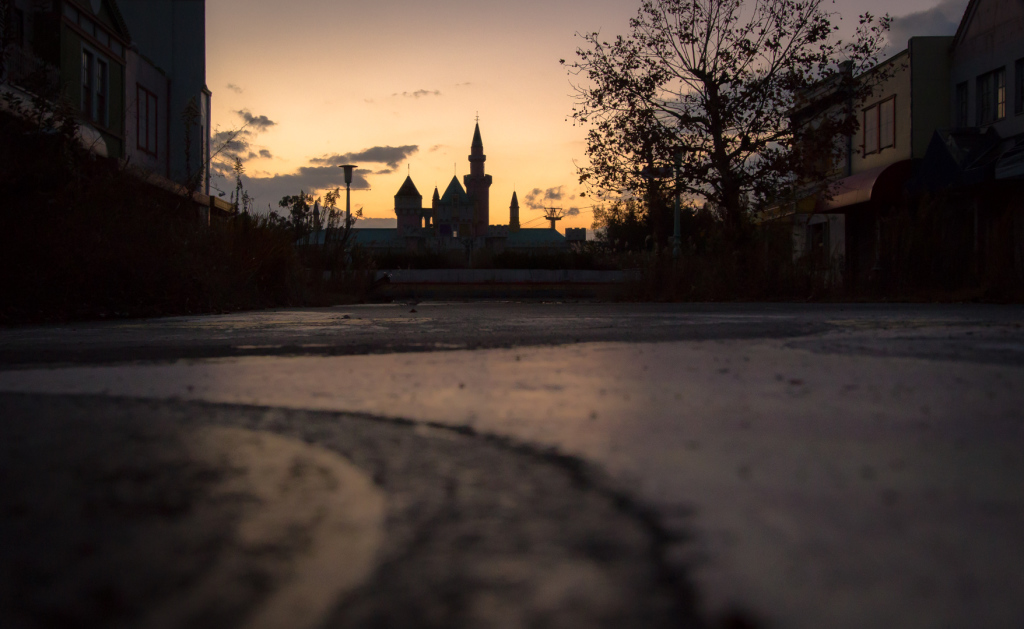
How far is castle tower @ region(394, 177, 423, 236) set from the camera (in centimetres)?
11750

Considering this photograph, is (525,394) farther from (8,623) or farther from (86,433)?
(8,623)

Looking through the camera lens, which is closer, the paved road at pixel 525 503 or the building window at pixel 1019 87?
the paved road at pixel 525 503

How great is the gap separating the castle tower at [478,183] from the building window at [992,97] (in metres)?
99.0

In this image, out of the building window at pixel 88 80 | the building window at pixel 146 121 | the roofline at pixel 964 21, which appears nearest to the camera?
the building window at pixel 88 80

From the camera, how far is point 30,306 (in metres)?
5.20

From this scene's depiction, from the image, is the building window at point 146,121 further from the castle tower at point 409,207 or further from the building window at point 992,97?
the castle tower at point 409,207

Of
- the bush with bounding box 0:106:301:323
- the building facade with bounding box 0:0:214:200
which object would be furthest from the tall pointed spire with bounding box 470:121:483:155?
the bush with bounding box 0:106:301:323

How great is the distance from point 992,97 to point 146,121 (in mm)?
18159

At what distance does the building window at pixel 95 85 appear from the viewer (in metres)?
13.7

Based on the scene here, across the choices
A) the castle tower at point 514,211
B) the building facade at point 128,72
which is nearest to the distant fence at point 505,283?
the building facade at point 128,72

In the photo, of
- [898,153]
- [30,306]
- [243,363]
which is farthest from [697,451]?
[898,153]

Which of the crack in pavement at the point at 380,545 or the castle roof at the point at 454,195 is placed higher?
the castle roof at the point at 454,195

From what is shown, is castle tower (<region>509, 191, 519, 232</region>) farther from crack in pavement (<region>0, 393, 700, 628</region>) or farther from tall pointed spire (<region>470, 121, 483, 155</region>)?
crack in pavement (<region>0, 393, 700, 628</region>)

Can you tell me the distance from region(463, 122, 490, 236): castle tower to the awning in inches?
3801
